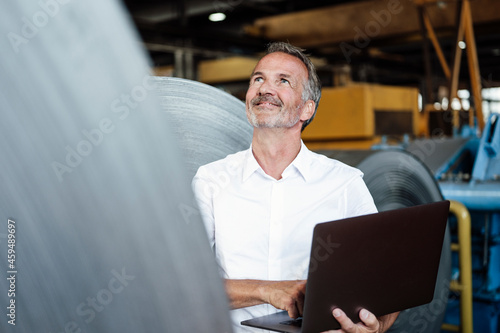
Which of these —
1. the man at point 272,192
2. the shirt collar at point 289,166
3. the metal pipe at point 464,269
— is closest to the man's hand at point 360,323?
the man at point 272,192

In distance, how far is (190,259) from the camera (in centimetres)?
31

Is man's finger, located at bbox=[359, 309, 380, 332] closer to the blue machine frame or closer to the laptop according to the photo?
the laptop

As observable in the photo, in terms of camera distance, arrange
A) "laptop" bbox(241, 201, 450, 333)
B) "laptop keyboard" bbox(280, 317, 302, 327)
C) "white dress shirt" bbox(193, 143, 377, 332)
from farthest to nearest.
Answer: "white dress shirt" bbox(193, 143, 377, 332)
"laptop keyboard" bbox(280, 317, 302, 327)
"laptop" bbox(241, 201, 450, 333)

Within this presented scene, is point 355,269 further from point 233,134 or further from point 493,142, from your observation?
point 493,142

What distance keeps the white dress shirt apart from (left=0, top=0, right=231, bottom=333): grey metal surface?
1001 millimetres

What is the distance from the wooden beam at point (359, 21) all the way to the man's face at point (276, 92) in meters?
4.22

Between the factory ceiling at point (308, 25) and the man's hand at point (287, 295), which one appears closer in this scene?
the man's hand at point (287, 295)

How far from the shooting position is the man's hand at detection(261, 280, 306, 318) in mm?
1112

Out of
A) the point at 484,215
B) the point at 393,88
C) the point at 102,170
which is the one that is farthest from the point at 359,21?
the point at 102,170

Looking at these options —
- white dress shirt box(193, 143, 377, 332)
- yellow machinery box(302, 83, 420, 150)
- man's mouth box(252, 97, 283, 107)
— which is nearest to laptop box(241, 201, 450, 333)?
white dress shirt box(193, 143, 377, 332)

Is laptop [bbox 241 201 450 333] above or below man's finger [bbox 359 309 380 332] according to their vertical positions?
above

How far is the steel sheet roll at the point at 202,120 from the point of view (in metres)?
1.21

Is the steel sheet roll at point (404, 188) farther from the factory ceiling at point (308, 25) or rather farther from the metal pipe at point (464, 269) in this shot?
the factory ceiling at point (308, 25)

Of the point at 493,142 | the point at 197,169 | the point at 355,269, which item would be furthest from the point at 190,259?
the point at 493,142
